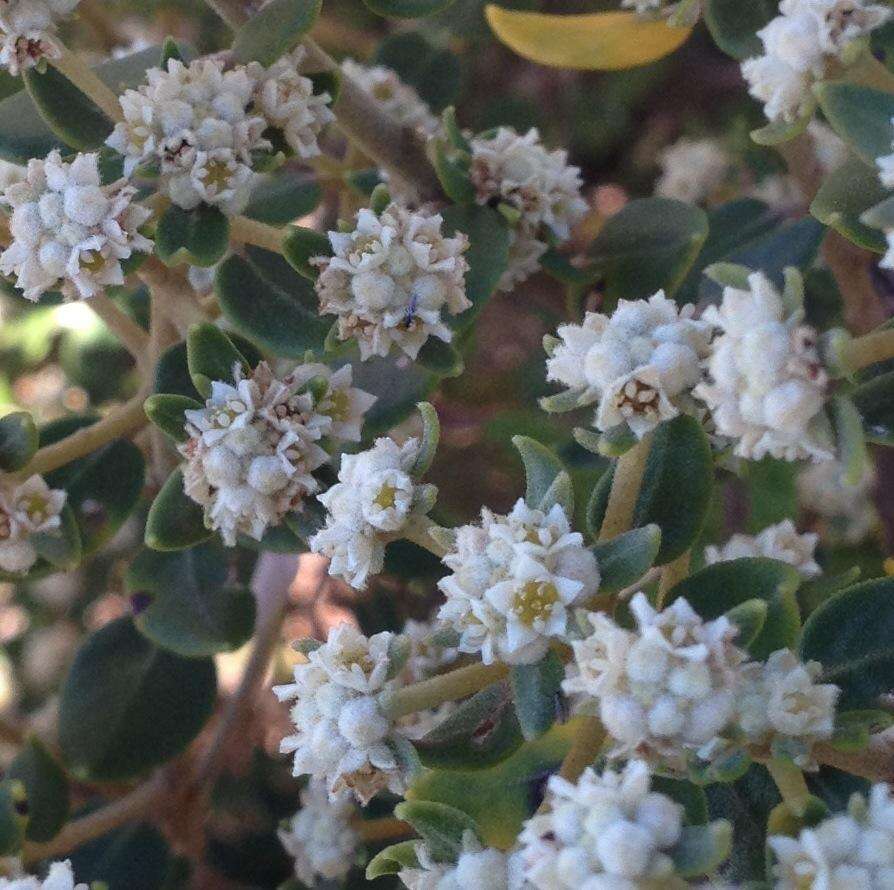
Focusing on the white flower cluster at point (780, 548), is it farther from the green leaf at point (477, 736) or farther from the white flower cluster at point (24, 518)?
the white flower cluster at point (24, 518)

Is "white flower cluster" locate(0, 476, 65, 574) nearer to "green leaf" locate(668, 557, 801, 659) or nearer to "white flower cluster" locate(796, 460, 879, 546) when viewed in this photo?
"green leaf" locate(668, 557, 801, 659)

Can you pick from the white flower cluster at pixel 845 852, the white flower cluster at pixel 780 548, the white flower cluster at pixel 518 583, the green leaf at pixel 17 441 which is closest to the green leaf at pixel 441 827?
the white flower cluster at pixel 518 583

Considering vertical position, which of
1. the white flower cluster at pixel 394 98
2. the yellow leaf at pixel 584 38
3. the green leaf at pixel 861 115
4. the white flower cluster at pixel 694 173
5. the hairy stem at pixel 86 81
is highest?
the green leaf at pixel 861 115

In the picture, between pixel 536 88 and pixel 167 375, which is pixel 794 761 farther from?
pixel 536 88

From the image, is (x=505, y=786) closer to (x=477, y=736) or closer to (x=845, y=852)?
(x=477, y=736)

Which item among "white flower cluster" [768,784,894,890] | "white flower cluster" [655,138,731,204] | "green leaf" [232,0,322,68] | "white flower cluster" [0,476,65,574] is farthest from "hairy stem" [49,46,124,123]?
"white flower cluster" [655,138,731,204]
